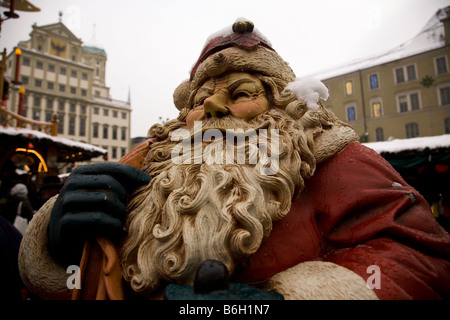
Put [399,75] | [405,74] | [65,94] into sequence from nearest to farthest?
[405,74] → [399,75] → [65,94]

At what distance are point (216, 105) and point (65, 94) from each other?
47.8 meters

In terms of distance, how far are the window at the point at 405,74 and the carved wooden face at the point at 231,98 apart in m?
29.1

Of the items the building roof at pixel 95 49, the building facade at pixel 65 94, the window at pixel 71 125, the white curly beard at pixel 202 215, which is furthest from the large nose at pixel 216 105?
the building roof at pixel 95 49

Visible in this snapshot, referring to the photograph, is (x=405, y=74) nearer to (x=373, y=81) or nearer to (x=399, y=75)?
(x=399, y=75)

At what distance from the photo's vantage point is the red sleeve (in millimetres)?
1017

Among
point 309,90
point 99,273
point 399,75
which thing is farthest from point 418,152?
point 399,75

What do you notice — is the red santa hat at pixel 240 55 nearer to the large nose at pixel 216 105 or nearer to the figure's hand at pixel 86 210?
the large nose at pixel 216 105

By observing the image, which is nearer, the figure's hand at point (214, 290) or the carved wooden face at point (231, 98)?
the figure's hand at point (214, 290)

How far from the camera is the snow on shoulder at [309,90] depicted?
5.22 feet

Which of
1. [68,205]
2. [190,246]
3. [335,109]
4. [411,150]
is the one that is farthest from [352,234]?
[335,109]

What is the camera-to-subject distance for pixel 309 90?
1613 mm

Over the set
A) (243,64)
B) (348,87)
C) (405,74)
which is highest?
(405,74)

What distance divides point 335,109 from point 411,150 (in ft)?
74.7
